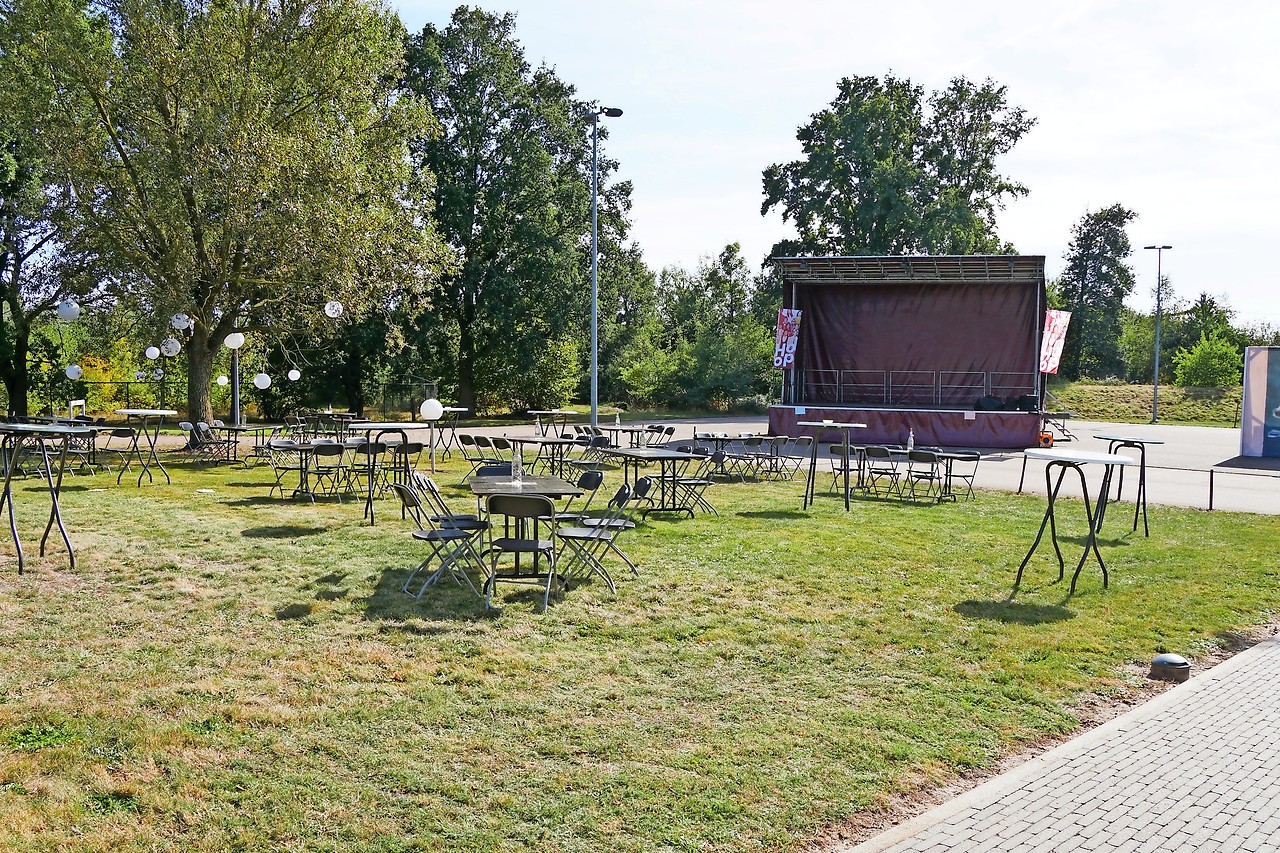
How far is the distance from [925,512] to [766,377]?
26939 millimetres

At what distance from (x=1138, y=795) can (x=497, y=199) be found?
3020 centimetres

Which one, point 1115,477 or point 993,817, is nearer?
point 993,817

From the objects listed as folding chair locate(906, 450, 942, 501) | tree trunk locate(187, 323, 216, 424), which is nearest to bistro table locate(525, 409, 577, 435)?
tree trunk locate(187, 323, 216, 424)

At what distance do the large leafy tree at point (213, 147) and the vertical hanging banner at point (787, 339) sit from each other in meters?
10.3

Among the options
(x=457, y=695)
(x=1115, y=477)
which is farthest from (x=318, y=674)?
(x=1115, y=477)

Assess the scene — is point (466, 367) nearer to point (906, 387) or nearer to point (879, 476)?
point (906, 387)

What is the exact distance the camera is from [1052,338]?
22547 mm

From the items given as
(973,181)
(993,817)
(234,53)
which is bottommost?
(993,817)

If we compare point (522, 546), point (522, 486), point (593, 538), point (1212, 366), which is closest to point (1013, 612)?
point (593, 538)

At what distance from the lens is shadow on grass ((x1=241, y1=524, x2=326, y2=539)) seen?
27.7 ft

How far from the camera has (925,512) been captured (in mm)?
10945

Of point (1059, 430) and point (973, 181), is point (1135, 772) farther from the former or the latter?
point (973, 181)

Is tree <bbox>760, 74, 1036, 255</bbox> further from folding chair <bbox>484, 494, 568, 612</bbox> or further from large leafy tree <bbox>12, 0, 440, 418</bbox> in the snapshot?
folding chair <bbox>484, 494, 568, 612</bbox>

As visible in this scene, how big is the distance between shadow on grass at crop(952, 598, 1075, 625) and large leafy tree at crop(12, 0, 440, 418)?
41.8 ft
